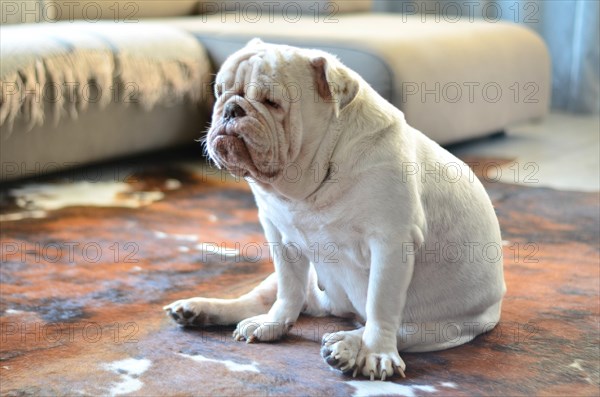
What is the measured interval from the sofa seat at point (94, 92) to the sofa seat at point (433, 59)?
7.4 inches

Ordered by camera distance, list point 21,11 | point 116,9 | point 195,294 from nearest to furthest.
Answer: point 195,294
point 21,11
point 116,9

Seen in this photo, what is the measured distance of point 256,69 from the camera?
1407 millimetres

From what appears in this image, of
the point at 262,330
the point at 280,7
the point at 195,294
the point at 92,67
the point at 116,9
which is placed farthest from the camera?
the point at 280,7

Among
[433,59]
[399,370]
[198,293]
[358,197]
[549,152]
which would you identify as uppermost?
[358,197]

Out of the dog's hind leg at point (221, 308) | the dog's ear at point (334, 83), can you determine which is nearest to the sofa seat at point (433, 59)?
the dog's hind leg at point (221, 308)

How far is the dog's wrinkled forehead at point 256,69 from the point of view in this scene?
1401 mm

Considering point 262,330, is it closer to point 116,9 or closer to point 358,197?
point 358,197

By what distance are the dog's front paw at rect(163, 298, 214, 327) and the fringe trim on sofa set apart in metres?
1.18

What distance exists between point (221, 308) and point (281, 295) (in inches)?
4.8

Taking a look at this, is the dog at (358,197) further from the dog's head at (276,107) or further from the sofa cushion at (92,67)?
the sofa cushion at (92,67)

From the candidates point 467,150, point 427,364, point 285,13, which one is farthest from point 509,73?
point 427,364

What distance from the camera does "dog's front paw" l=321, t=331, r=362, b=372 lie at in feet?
4.60

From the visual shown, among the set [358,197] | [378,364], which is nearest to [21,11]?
[358,197]

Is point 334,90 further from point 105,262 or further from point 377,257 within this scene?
point 105,262
